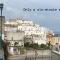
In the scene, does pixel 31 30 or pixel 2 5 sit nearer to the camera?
pixel 2 5

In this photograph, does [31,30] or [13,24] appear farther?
[31,30]

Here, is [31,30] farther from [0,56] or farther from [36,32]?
[0,56]

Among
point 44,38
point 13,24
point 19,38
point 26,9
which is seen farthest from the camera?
point 44,38

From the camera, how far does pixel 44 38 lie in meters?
32.5

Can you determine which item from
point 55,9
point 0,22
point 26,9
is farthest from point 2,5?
point 55,9

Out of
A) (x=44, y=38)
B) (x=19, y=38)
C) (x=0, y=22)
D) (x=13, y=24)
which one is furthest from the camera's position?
(x=44, y=38)

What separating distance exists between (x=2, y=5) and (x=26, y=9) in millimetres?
1806

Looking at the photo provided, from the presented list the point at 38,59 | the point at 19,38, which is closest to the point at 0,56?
the point at 38,59

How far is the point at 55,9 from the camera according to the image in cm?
856

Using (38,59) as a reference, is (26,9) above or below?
above

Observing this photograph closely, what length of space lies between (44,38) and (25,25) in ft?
10.8

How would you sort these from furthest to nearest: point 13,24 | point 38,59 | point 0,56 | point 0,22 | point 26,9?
point 13,24 < point 38,59 < point 26,9 < point 0,22 < point 0,56

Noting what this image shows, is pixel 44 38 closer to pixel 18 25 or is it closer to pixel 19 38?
pixel 18 25

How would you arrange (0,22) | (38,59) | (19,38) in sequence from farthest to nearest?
1. (19,38)
2. (38,59)
3. (0,22)
